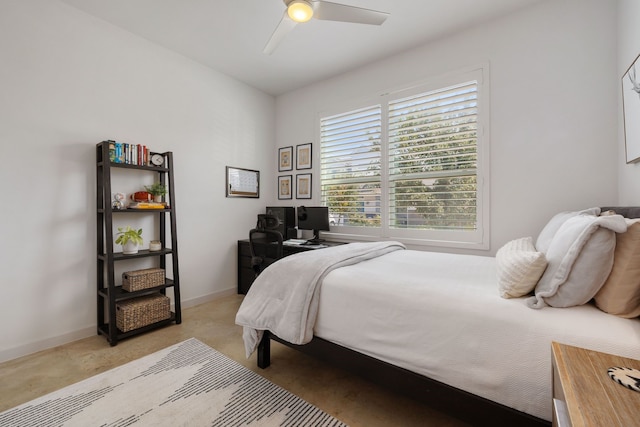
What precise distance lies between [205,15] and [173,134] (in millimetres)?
1212

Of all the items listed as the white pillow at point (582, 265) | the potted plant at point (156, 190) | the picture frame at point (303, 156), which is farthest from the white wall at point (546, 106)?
the potted plant at point (156, 190)

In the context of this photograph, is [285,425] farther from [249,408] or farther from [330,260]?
[330,260]

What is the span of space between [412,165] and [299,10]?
1.81 meters

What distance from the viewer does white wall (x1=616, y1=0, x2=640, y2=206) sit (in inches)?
68.2

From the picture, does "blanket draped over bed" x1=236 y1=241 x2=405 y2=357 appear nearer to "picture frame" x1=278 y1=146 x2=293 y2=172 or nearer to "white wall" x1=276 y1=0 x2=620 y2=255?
"white wall" x1=276 y1=0 x2=620 y2=255

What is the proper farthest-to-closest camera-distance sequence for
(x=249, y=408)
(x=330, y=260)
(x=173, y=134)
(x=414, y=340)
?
(x=173, y=134) < (x=330, y=260) < (x=249, y=408) < (x=414, y=340)

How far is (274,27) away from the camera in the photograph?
2.65 m

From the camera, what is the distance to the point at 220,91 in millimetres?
3523

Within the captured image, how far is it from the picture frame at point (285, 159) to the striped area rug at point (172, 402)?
275 centimetres

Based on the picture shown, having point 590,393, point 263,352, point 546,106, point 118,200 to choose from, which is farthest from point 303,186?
point 590,393

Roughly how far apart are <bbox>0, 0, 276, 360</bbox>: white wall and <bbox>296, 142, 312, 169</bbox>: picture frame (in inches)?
49.6

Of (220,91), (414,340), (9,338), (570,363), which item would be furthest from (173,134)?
(570,363)

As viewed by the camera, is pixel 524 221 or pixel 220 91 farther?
pixel 220 91

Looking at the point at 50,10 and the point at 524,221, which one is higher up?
the point at 50,10
